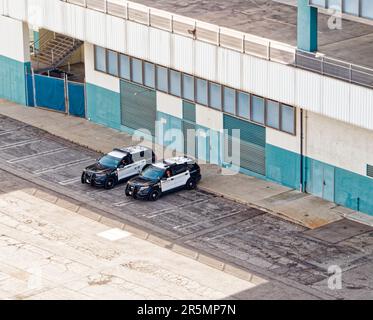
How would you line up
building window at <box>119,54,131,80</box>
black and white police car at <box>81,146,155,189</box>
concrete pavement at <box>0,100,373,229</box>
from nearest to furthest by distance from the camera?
1. concrete pavement at <box>0,100,373,229</box>
2. black and white police car at <box>81,146,155,189</box>
3. building window at <box>119,54,131,80</box>

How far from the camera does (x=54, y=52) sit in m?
73.6

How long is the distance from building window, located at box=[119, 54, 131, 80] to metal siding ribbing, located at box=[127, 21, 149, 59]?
2810 millimetres

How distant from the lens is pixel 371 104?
1961 inches

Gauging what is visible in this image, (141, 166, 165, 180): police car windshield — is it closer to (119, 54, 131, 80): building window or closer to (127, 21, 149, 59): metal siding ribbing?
→ (127, 21, 149, 59): metal siding ribbing

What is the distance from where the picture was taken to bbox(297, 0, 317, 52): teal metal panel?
5366 cm

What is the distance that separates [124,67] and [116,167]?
8462 mm

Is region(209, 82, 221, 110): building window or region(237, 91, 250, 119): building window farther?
region(209, 82, 221, 110): building window

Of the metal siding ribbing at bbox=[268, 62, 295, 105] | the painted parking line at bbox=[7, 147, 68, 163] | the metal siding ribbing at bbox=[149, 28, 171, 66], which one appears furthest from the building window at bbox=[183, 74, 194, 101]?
the painted parking line at bbox=[7, 147, 68, 163]

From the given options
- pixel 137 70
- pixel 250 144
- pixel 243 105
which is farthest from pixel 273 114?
pixel 137 70

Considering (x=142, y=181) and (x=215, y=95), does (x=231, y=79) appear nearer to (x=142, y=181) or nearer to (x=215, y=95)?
(x=215, y=95)

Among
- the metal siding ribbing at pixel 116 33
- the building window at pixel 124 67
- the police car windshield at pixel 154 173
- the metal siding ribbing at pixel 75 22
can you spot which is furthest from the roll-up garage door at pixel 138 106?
the police car windshield at pixel 154 173

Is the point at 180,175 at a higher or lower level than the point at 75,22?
lower

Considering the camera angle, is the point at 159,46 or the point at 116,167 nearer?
the point at 116,167

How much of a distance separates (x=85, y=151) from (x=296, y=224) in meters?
14.6
